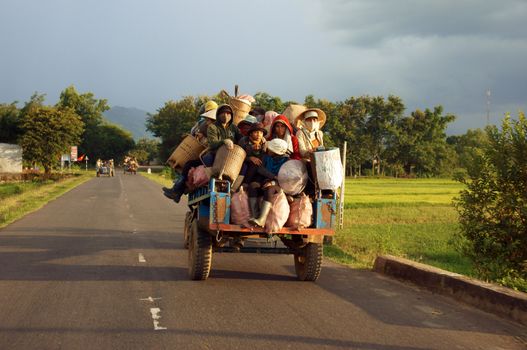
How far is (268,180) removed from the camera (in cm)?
866

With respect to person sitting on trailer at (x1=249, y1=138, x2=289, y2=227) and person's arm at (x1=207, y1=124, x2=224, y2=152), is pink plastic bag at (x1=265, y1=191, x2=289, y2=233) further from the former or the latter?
person's arm at (x1=207, y1=124, x2=224, y2=152)

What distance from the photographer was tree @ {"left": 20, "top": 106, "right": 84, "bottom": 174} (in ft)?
184

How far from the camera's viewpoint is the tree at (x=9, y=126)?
204 feet

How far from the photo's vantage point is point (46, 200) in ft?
92.4

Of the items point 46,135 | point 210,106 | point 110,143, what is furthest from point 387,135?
point 210,106

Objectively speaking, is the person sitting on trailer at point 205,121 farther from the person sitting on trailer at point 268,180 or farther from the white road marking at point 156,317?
the white road marking at point 156,317

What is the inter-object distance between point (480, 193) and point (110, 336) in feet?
22.5

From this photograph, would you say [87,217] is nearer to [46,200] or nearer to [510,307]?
[46,200]

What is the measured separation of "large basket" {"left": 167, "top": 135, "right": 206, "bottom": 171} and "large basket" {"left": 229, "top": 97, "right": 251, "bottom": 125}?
0.79 metres

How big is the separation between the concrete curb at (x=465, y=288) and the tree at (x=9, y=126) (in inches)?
2314

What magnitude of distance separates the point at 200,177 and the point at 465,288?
14.0 ft

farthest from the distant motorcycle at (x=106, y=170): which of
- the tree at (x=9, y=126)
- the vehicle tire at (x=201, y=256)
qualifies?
the vehicle tire at (x=201, y=256)

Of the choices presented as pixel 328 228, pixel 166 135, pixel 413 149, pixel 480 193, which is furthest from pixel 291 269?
pixel 166 135

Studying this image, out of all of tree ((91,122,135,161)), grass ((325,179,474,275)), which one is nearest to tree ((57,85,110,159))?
tree ((91,122,135,161))
